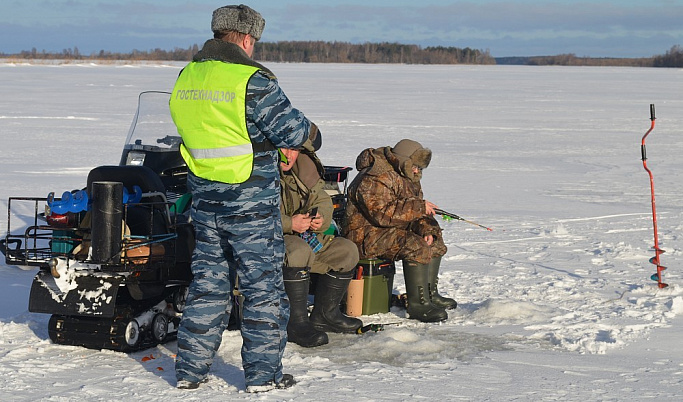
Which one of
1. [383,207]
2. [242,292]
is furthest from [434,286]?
[242,292]

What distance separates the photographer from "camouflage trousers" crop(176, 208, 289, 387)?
4.04m

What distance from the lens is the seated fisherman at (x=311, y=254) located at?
4.89 m

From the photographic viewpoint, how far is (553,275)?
674 cm

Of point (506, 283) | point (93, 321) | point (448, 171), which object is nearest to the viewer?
point (93, 321)

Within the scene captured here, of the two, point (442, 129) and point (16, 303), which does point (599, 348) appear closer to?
point (16, 303)

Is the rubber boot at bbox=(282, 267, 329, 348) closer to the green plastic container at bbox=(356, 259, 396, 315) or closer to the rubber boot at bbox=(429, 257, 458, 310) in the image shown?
the green plastic container at bbox=(356, 259, 396, 315)

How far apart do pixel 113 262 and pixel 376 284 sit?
178 cm

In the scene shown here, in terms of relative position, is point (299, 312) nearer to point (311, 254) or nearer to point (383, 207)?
point (311, 254)

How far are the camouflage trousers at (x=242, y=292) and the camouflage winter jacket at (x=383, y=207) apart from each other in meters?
1.45

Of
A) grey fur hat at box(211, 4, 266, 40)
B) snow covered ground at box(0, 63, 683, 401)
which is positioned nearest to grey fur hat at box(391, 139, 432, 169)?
snow covered ground at box(0, 63, 683, 401)

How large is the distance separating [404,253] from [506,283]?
1.29m

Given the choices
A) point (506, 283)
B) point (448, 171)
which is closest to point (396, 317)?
point (506, 283)

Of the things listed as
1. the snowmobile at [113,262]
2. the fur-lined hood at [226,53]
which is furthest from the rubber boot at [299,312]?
the fur-lined hood at [226,53]

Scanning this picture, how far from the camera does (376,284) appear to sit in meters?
5.68
